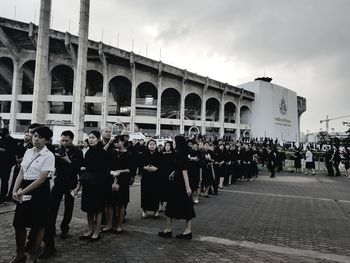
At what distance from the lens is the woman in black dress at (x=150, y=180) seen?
23.0ft

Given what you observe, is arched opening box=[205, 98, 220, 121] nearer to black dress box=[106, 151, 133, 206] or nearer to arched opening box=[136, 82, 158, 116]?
arched opening box=[136, 82, 158, 116]

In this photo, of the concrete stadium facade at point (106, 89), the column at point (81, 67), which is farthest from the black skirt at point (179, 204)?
the concrete stadium facade at point (106, 89)

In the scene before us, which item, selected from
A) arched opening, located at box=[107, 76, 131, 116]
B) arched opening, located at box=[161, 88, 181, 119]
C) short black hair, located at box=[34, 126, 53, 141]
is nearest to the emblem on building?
arched opening, located at box=[161, 88, 181, 119]

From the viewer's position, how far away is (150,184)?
7.18 m

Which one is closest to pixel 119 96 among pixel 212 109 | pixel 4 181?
pixel 212 109

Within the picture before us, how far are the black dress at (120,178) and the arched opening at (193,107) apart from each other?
47.7m

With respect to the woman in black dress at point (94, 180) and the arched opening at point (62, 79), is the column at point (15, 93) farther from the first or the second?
the woman in black dress at point (94, 180)

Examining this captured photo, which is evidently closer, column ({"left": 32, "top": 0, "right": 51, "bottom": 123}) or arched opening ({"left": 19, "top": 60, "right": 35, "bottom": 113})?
column ({"left": 32, "top": 0, "right": 51, "bottom": 123})

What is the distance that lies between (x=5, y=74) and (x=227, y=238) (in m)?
49.8

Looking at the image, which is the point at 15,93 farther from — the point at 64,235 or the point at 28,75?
the point at 64,235

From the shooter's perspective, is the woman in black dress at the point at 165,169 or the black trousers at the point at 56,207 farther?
the woman in black dress at the point at 165,169

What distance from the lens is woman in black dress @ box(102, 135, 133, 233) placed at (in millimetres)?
5426

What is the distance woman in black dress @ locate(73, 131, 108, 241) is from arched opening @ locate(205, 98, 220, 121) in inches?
2038

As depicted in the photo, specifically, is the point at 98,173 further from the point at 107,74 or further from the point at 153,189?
the point at 107,74
